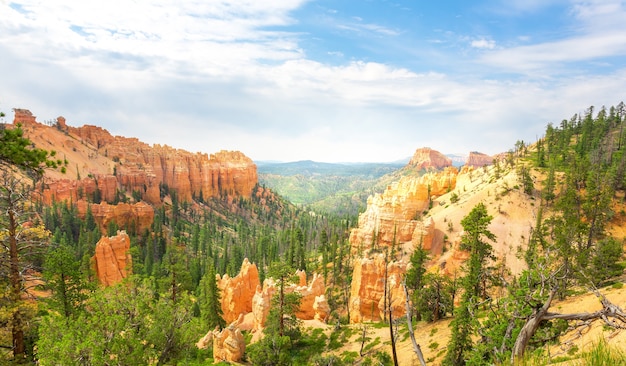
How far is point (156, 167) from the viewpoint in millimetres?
149000

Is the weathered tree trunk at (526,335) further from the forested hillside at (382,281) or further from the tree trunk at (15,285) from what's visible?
A: the tree trunk at (15,285)

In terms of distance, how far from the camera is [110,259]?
59.8m

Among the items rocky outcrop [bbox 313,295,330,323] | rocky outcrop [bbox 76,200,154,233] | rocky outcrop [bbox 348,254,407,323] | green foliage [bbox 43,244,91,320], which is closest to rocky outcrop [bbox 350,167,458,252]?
rocky outcrop [bbox 348,254,407,323]

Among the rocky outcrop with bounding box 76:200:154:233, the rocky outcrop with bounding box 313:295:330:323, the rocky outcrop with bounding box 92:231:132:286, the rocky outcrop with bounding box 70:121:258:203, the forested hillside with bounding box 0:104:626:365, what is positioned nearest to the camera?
the forested hillside with bounding box 0:104:626:365

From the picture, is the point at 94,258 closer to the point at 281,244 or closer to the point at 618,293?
the point at 281,244

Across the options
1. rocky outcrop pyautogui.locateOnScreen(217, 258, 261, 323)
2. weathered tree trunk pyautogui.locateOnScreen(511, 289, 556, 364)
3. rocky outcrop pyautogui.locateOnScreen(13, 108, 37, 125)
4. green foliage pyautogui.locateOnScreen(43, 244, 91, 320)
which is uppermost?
rocky outcrop pyautogui.locateOnScreen(13, 108, 37, 125)

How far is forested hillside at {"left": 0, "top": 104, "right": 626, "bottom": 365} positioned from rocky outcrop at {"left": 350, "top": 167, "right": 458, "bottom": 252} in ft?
1.12

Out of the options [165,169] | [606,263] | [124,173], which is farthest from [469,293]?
[165,169]

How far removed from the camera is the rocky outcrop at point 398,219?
218ft

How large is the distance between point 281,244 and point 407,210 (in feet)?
152

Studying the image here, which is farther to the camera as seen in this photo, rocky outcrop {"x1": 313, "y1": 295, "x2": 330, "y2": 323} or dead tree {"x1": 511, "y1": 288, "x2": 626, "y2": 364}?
rocky outcrop {"x1": 313, "y1": 295, "x2": 330, "y2": 323}

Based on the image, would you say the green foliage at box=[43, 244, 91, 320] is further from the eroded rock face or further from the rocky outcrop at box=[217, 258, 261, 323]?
the rocky outcrop at box=[217, 258, 261, 323]

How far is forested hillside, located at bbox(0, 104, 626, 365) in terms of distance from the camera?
11.4 metres

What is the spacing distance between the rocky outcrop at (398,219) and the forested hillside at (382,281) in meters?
0.34
